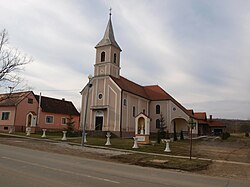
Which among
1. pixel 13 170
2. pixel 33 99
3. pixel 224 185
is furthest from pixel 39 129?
pixel 224 185

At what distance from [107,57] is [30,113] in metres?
14.7

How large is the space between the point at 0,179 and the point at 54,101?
139 ft

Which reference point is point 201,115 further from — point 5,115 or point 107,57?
point 5,115

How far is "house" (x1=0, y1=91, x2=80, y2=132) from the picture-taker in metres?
40.5

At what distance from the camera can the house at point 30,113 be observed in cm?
4047

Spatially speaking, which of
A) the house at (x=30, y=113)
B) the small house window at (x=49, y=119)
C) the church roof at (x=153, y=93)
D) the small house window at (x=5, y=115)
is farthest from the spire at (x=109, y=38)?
the small house window at (x=5, y=115)

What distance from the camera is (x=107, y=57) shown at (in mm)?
39281

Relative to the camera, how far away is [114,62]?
40031 mm

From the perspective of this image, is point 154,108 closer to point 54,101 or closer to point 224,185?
point 54,101

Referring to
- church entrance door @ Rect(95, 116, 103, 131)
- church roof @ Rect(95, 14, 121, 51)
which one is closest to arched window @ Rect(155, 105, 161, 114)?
church entrance door @ Rect(95, 116, 103, 131)

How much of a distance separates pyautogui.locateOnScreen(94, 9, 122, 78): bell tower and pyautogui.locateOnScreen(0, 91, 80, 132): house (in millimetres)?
8539

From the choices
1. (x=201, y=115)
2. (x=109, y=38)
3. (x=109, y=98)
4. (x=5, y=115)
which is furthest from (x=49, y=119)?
(x=201, y=115)

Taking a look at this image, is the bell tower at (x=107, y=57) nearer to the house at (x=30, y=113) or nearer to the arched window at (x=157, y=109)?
the house at (x=30, y=113)

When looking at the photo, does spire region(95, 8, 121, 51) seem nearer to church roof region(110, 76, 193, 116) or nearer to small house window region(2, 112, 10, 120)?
church roof region(110, 76, 193, 116)
